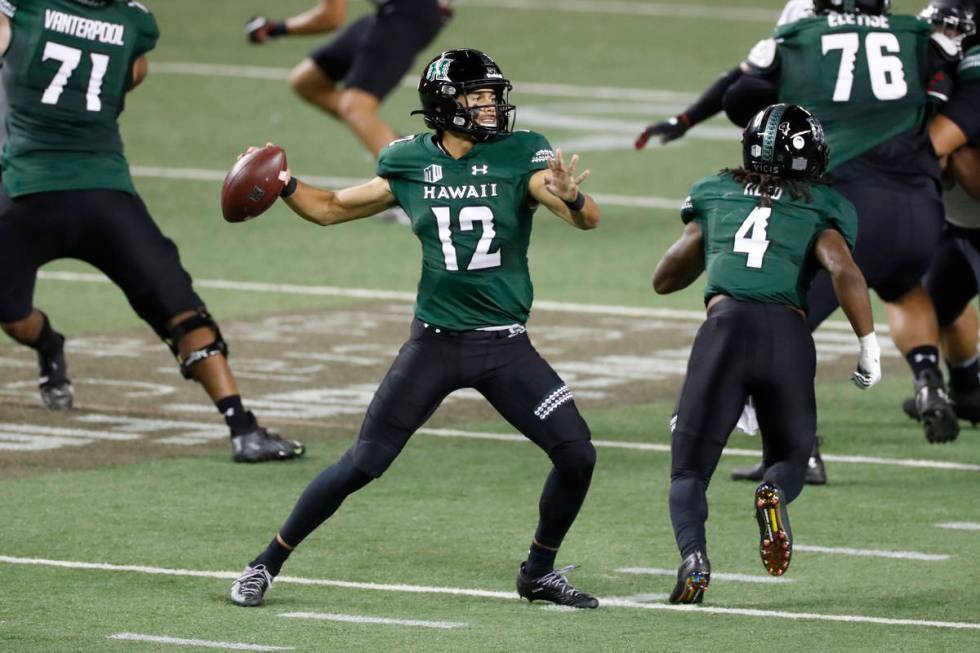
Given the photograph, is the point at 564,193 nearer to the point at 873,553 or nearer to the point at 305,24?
the point at 873,553

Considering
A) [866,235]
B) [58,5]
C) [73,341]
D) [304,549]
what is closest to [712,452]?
[304,549]

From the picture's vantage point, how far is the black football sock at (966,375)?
11672mm

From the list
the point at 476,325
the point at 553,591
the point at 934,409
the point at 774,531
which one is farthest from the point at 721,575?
the point at 934,409

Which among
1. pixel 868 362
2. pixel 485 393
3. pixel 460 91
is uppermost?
pixel 460 91

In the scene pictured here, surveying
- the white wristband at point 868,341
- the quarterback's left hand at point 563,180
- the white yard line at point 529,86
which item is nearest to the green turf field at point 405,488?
the white wristband at point 868,341

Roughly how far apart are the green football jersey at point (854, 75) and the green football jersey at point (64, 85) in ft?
9.70

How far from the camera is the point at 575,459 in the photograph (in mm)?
7973

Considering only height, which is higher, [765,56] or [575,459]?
[765,56]

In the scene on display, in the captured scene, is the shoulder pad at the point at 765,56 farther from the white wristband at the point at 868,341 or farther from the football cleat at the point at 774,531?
the football cleat at the point at 774,531

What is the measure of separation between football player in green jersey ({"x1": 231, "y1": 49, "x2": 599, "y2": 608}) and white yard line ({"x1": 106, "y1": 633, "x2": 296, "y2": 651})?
568mm

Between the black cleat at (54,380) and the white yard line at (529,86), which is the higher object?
the black cleat at (54,380)

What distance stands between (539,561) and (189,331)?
3.09 meters

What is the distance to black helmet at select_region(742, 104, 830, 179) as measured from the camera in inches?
331

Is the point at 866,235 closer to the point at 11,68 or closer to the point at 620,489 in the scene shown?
the point at 620,489
